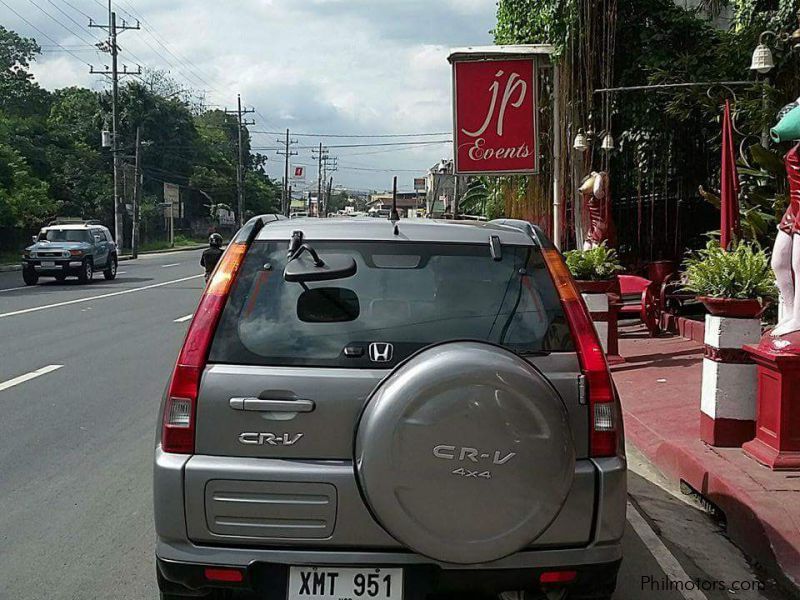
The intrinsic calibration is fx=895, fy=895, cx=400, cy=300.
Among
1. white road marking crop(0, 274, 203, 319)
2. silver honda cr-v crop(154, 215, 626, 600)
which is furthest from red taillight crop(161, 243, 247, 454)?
white road marking crop(0, 274, 203, 319)

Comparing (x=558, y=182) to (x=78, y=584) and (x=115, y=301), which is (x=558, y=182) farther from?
(x=78, y=584)

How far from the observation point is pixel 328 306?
3.44m

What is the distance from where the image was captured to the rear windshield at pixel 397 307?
10.9 feet

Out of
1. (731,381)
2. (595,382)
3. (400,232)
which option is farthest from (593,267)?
(595,382)

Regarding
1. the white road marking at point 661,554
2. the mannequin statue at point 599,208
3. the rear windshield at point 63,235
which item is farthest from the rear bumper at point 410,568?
the rear windshield at point 63,235

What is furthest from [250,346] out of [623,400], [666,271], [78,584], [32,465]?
[666,271]

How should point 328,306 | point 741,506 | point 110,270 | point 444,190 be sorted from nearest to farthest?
point 328,306 < point 741,506 < point 110,270 < point 444,190

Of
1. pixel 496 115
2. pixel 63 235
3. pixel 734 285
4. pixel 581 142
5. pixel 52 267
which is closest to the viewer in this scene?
pixel 734 285

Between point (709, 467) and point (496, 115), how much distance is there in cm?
1023

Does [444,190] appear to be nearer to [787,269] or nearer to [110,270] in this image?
[110,270]

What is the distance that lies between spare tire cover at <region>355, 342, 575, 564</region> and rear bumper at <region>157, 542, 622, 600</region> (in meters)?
0.15

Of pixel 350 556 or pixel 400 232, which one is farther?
pixel 400 232

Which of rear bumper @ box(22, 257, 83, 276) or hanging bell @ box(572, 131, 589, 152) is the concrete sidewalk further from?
rear bumper @ box(22, 257, 83, 276)

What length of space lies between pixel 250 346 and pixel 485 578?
3.91 ft
